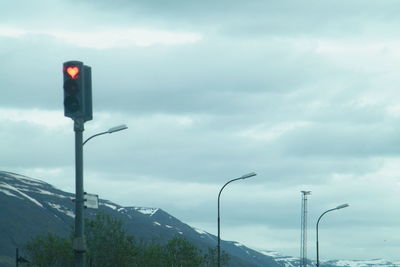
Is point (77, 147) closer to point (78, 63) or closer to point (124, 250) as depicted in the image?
point (78, 63)

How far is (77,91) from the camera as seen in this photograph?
19766 millimetres

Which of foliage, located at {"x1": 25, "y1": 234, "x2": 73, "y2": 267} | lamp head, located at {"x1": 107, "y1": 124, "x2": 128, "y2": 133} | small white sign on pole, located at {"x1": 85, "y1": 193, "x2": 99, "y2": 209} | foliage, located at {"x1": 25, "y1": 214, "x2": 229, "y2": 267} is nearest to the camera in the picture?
small white sign on pole, located at {"x1": 85, "y1": 193, "x2": 99, "y2": 209}

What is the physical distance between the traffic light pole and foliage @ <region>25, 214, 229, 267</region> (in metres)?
106

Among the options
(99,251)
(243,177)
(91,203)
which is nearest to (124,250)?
(99,251)

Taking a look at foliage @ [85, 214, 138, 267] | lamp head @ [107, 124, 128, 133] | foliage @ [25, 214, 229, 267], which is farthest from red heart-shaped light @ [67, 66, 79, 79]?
foliage @ [85, 214, 138, 267]

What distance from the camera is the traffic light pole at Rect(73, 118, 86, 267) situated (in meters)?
21.5

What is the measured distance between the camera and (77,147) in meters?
21.5

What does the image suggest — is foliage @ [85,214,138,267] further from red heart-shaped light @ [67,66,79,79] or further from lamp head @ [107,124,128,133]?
red heart-shaped light @ [67,66,79,79]

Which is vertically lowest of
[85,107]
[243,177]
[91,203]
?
[91,203]

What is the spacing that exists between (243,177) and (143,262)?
70745 millimetres

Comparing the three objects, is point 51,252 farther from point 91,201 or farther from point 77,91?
point 77,91

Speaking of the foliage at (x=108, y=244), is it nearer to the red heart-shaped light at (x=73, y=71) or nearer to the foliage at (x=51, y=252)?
the foliage at (x=51, y=252)

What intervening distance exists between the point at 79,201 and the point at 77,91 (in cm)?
330

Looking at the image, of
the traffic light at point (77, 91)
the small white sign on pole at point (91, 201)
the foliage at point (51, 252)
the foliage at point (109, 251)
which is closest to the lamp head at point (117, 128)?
the small white sign on pole at point (91, 201)
